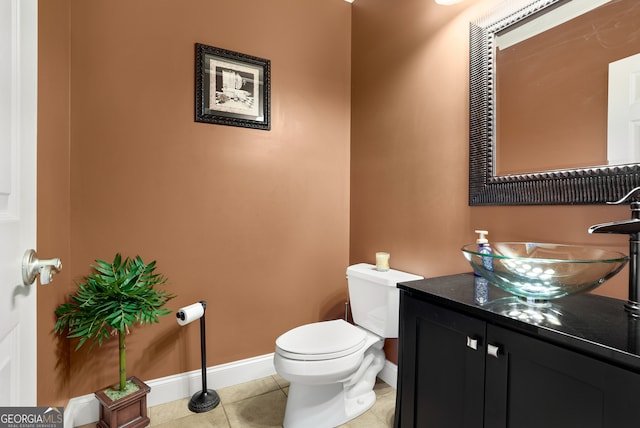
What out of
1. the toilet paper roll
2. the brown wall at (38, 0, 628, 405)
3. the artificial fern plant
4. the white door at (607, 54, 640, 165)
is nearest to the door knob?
the brown wall at (38, 0, 628, 405)

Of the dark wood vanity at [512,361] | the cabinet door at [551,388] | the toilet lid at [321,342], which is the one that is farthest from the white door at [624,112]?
the toilet lid at [321,342]

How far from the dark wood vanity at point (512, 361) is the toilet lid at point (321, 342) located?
1.10 feet

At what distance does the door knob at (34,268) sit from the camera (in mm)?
715

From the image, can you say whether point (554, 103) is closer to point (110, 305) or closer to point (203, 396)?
point (110, 305)

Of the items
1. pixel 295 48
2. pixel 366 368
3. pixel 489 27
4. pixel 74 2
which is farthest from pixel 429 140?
pixel 74 2

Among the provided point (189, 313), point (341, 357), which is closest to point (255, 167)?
point (189, 313)

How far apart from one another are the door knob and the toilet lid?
1022mm

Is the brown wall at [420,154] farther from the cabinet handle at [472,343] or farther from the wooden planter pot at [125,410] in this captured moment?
the wooden planter pot at [125,410]

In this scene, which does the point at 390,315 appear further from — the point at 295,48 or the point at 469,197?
the point at 295,48

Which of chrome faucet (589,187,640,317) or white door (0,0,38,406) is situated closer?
white door (0,0,38,406)

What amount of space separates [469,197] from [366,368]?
3.63ft

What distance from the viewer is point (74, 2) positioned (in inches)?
64.9

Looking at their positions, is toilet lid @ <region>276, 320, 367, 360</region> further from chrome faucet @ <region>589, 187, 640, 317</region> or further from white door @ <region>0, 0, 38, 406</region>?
chrome faucet @ <region>589, 187, 640, 317</region>

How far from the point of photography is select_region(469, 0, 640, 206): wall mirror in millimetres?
1065
